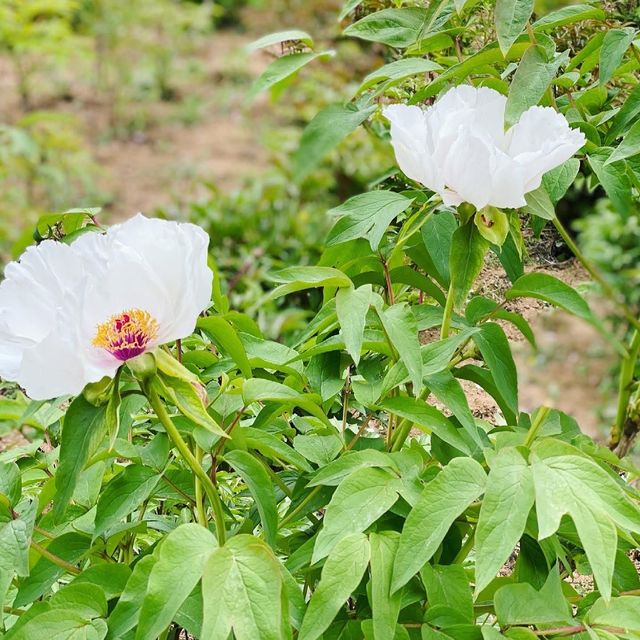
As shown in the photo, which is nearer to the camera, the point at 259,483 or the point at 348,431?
the point at 259,483

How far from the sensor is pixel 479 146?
0.92 m

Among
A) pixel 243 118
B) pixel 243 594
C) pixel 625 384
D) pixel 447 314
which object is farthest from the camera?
pixel 243 118

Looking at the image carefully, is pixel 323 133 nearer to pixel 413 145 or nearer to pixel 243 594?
pixel 413 145

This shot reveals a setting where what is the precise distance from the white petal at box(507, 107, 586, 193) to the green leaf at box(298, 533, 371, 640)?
36 centimetres

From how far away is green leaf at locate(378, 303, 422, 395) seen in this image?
92cm

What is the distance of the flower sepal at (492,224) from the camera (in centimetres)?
96

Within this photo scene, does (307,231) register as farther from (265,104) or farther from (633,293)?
(265,104)

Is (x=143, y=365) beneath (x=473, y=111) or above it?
beneath

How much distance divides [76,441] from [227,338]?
195 mm

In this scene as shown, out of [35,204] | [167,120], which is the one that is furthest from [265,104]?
[35,204]

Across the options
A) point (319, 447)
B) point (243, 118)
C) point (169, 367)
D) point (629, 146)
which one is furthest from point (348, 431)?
point (243, 118)

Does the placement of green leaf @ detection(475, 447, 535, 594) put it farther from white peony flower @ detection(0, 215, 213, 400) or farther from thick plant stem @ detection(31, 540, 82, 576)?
thick plant stem @ detection(31, 540, 82, 576)

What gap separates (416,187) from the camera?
139 centimetres

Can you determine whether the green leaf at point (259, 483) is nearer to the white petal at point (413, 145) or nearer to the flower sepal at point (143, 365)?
the flower sepal at point (143, 365)
